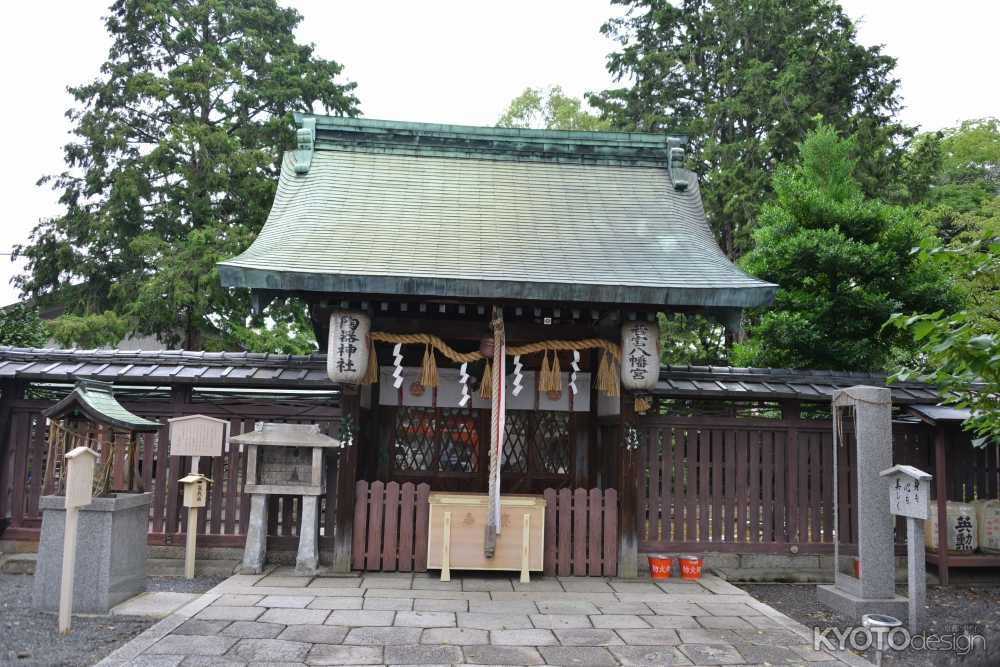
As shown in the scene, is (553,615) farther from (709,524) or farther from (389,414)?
(389,414)

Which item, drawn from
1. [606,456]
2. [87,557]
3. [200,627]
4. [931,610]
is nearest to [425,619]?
[200,627]

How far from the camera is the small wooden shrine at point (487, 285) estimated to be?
789 cm

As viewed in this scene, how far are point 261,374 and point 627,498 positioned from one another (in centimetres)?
491

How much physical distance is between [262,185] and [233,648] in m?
15.1

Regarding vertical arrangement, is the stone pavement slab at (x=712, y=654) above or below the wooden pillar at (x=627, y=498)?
below

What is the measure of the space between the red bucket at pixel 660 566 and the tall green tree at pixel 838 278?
4.32 metres

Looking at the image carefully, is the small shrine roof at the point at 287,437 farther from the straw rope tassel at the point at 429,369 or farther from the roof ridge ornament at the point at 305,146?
the roof ridge ornament at the point at 305,146

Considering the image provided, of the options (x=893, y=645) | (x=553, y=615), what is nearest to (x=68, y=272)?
(x=553, y=615)

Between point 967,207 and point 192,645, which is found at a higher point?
point 967,207

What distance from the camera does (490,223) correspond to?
9719 mm

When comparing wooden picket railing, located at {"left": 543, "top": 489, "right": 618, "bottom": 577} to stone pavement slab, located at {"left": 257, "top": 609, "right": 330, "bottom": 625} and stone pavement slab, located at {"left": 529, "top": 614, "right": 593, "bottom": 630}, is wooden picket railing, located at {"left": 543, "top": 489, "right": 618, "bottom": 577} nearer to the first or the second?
stone pavement slab, located at {"left": 529, "top": 614, "right": 593, "bottom": 630}

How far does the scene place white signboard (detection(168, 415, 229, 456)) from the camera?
8258mm

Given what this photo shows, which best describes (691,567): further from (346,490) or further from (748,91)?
(748,91)

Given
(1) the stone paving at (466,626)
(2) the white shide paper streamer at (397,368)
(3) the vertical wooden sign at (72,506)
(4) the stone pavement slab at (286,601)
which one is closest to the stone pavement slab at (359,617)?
(1) the stone paving at (466,626)
